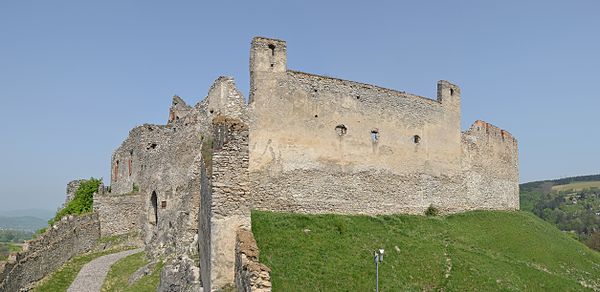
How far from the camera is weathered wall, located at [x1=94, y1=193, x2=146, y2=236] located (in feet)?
94.2

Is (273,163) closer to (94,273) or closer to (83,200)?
(94,273)

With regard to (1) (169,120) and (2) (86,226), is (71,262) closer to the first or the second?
(2) (86,226)

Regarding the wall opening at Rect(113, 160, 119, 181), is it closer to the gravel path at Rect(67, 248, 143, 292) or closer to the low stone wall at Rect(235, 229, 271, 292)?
the gravel path at Rect(67, 248, 143, 292)

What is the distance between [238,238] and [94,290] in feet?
32.9

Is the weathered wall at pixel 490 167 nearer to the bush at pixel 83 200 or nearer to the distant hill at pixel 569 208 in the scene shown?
the bush at pixel 83 200

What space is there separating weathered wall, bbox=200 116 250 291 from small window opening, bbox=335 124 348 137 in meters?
9.03

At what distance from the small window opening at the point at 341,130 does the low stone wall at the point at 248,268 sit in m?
10.0

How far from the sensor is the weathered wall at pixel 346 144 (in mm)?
22469

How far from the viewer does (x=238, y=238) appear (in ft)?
50.4

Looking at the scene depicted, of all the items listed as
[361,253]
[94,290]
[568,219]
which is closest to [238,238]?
[361,253]

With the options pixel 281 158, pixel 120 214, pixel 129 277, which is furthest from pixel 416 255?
pixel 120 214

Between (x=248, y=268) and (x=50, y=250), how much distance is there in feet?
47.9

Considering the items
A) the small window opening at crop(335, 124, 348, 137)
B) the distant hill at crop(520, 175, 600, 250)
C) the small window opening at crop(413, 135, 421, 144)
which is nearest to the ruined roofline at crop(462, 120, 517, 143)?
the small window opening at crop(413, 135, 421, 144)

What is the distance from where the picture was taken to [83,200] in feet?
108
